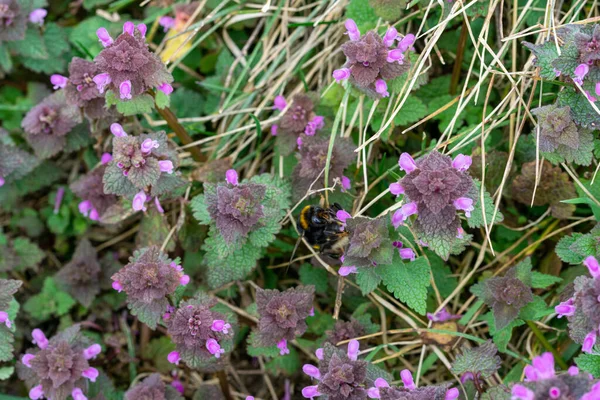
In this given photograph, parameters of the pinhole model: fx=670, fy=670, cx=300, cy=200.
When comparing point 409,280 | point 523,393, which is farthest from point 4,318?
point 523,393

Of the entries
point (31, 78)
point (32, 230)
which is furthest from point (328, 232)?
point (31, 78)

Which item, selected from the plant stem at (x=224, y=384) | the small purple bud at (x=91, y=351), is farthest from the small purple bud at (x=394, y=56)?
the small purple bud at (x=91, y=351)

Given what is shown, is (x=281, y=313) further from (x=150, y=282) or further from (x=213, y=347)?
(x=150, y=282)

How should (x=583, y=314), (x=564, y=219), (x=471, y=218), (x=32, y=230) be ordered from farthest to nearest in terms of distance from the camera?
(x=32, y=230), (x=564, y=219), (x=471, y=218), (x=583, y=314)

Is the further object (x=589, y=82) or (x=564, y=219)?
(x=564, y=219)

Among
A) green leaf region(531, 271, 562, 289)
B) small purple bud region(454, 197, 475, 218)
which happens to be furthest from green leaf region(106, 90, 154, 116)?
green leaf region(531, 271, 562, 289)

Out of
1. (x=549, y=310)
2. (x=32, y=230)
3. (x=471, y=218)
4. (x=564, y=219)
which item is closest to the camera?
(x=471, y=218)

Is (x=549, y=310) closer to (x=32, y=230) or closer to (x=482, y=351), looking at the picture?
(x=482, y=351)
